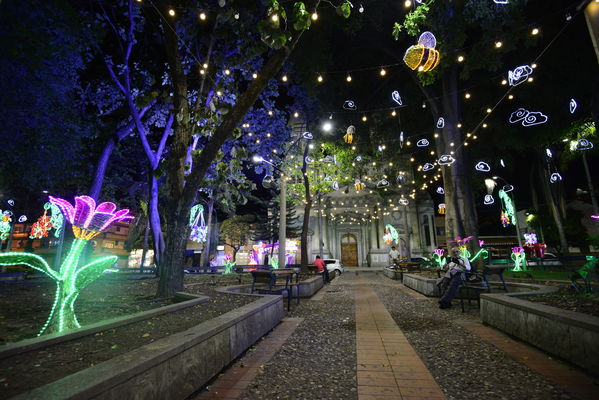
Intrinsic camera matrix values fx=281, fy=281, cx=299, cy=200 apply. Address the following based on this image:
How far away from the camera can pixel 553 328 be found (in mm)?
3658

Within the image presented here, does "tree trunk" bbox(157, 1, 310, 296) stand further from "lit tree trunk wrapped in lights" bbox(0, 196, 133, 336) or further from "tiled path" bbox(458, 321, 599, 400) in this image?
"tiled path" bbox(458, 321, 599, 400)

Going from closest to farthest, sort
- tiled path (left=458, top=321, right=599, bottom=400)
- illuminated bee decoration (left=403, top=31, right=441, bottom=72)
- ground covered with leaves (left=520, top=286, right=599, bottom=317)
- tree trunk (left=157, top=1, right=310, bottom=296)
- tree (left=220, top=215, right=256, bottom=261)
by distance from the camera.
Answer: tiled path (left=458, top=321, right=599, bottom=400)
ground covered with leaves (left=520, top=286, right=599, bottom=317)
tree trunk (left=157, top=1, right=310, bottom=296)
illuminated bee decoration (left=403, top=31, right=441, bottom=72)
tree (left=220, top=215, right=256, bottom=261)

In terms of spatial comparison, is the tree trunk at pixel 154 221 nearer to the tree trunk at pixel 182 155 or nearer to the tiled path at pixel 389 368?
the tree trunk at pixel 182 155

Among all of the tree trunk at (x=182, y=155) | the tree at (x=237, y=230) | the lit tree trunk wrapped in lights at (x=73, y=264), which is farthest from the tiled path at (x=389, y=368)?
the tree at (x=237, y=230)

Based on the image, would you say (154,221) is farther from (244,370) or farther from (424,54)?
(424,54)

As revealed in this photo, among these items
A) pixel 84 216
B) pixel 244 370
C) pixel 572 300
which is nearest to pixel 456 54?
pixel 572 300

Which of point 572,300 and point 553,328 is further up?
point 572,300

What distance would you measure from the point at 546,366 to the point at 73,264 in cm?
641

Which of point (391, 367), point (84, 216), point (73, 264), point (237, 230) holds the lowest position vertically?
point (391, 367)

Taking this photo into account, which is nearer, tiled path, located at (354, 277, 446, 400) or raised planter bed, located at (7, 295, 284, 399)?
raised planter bed, located at (7, 295, 284, 399)

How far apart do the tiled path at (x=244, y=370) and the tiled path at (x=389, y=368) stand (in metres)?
1.27

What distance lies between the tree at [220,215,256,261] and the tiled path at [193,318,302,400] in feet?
97.1

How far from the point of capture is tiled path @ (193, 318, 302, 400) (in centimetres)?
291

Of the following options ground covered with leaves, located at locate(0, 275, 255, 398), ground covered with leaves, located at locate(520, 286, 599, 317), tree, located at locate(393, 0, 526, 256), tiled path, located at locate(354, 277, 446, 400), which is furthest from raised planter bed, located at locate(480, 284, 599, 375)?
tree, located at locate(393, 0, 526, 256)
